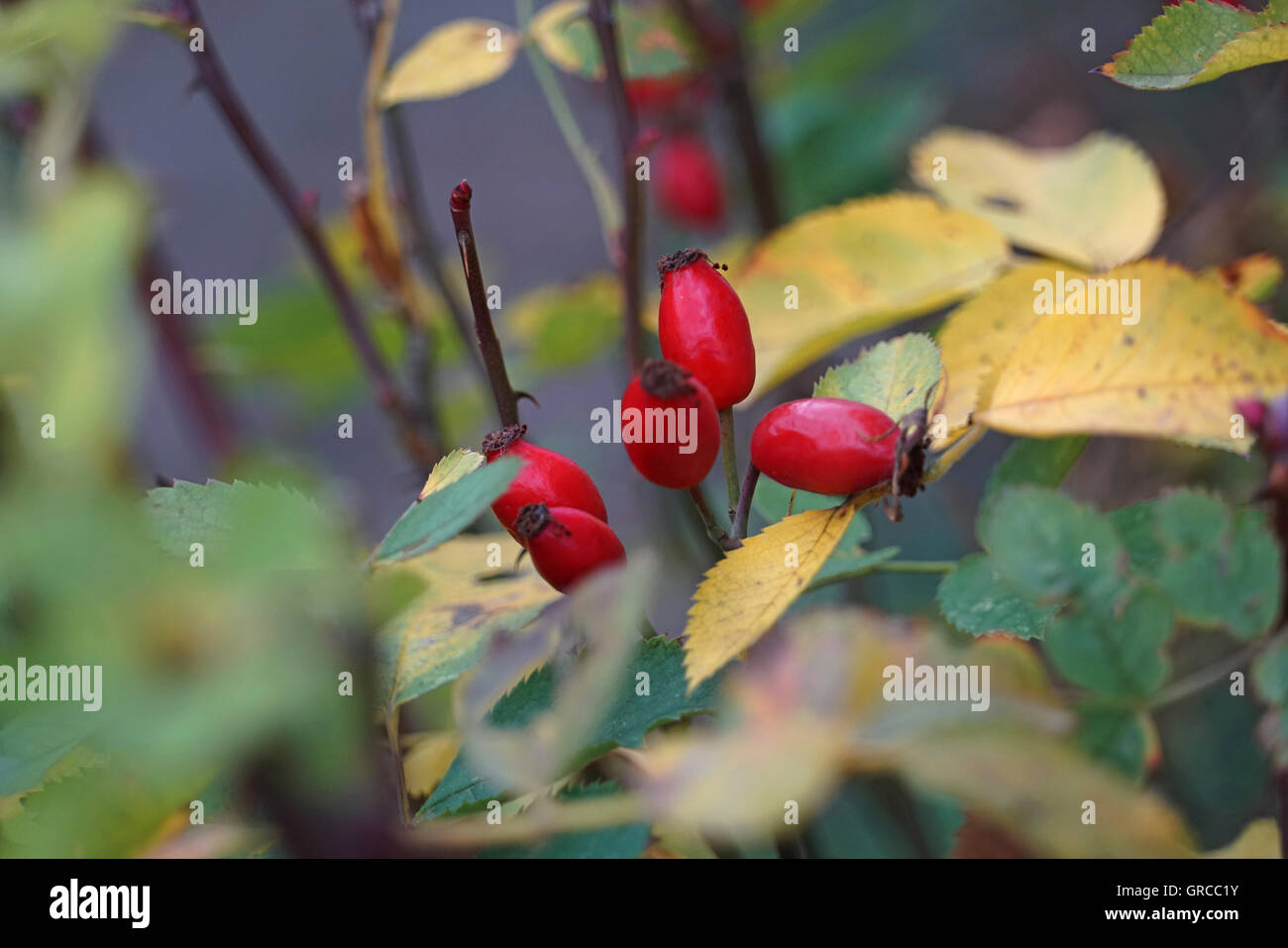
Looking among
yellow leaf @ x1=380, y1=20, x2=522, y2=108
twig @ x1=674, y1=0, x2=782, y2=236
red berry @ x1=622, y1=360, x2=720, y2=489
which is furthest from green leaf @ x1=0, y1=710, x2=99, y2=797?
twig @ x1=674, y1=0, x2=782, y2=236

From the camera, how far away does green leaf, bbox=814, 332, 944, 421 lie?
48 centimetres

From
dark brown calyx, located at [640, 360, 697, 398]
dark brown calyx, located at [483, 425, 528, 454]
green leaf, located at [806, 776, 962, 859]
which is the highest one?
dark brown calyx, located at [640, 360, 697, 398]

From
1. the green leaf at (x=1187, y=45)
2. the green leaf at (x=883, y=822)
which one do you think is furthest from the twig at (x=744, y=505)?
the green leaf at (x=883, y=822)

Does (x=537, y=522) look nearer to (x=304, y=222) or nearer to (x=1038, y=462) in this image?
(x=1038, y=462)

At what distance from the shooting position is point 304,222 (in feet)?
2.55

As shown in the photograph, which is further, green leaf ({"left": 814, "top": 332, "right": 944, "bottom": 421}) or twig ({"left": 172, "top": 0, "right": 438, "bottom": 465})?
twig ({"left": 172, "top": 0, "right": 438, "bottom": 465})

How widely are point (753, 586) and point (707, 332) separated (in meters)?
0.13

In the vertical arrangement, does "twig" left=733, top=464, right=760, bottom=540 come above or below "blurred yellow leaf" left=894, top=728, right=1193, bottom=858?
above

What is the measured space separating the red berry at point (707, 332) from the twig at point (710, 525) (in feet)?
0.17

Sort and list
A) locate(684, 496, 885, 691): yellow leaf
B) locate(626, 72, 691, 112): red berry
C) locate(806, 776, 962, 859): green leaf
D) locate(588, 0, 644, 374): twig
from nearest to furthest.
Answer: locate(684, 496, 885, 691): yellow leaf, locate(588, 0, 644, 374): twig, locate(806, 776, 962, 859): green leaf, locate(626, 72, 691, 112): red berry

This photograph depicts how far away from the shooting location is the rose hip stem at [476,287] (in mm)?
419

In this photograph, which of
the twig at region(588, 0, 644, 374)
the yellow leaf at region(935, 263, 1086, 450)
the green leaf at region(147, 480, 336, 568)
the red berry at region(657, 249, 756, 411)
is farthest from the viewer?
the twig at region(588, 0, 644, 374)

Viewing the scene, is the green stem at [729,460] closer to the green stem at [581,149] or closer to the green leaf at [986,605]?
the green leaf at [986,605]

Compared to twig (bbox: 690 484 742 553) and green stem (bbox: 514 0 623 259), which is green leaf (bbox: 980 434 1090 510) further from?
green stem (bbox: 514 0 623 259)
